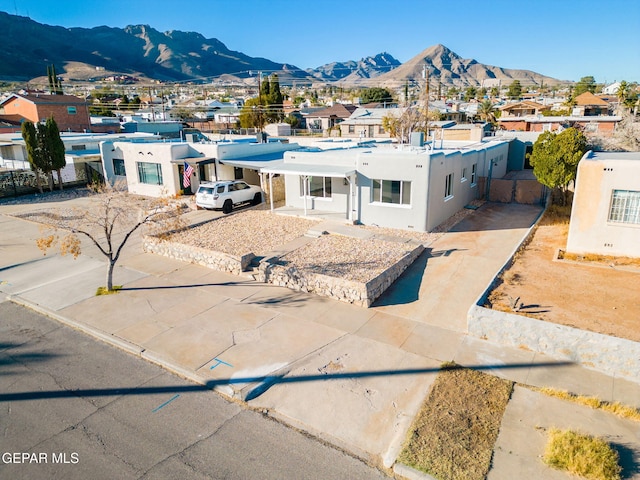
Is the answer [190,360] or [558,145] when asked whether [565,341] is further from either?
[558,145]

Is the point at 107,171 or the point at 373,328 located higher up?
the point at 107,171

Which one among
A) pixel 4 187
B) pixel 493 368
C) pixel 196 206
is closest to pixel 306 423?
pixel 493 368

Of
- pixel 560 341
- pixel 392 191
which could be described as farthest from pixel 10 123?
pixel 560 341

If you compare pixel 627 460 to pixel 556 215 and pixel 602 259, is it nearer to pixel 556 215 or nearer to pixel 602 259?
pixel 602 259

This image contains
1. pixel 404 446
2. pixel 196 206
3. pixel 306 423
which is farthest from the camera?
pixel 196 206

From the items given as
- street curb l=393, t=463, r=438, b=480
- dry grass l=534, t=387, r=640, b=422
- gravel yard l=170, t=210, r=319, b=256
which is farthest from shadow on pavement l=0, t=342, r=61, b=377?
dry grass l=534, t=387, r=640, b=422

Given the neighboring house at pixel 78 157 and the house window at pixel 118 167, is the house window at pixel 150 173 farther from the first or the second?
the neighboring house at pixel 78 157
